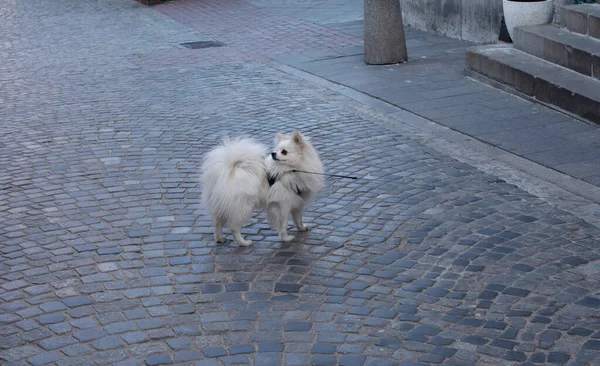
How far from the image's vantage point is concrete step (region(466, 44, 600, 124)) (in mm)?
9469

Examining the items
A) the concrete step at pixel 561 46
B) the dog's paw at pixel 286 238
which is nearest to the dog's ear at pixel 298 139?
the dog's paw at pixel 286 238

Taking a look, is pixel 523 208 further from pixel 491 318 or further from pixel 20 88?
pixel 20 88

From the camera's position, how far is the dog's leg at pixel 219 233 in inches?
256

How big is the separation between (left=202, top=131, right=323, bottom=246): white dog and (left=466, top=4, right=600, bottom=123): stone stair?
4278 mm

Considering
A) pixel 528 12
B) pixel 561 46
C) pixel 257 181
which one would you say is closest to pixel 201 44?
pixel 528 12

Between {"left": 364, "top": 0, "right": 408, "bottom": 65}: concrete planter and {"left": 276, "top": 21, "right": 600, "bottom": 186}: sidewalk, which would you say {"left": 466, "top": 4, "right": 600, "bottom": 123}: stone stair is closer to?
{"left": 276, "top": 21, "right": 600, "bottom": 186}: sidewalk

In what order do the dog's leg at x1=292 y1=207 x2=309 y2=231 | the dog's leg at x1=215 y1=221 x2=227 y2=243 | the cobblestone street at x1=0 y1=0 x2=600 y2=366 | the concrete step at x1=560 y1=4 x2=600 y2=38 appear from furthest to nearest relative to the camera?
the concrete step at x1=560 y1=4 x2=600 y2=38 → the dog's leg at x1=292 y1=207 x2=309 y2=231 → the dog's leg at x1=215 y1=221 x2=227 y2=243 → the cobblestone street at x1=0 y1=0 x2=600 y2=366

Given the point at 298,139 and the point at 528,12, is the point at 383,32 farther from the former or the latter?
the point at 298,139

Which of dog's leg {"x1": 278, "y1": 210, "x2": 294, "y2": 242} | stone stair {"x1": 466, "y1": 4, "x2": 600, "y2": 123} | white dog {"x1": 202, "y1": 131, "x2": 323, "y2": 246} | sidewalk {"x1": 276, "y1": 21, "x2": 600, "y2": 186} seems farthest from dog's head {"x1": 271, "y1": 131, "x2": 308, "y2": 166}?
stone stair {"x1": 466, "y1": 4, "x2": 600, "y2": 123}

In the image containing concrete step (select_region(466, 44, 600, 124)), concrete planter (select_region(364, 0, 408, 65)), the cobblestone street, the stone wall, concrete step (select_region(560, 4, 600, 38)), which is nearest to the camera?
the cobblestone street

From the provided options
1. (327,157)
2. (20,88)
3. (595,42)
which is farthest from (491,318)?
(20,88)

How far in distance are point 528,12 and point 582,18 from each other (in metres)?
0.88

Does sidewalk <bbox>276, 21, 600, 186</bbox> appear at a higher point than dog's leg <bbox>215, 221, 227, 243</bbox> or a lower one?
higher

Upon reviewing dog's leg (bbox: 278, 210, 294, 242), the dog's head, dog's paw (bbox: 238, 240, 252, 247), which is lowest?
dog's paw (bbox: 238, 240, 252, 247)
